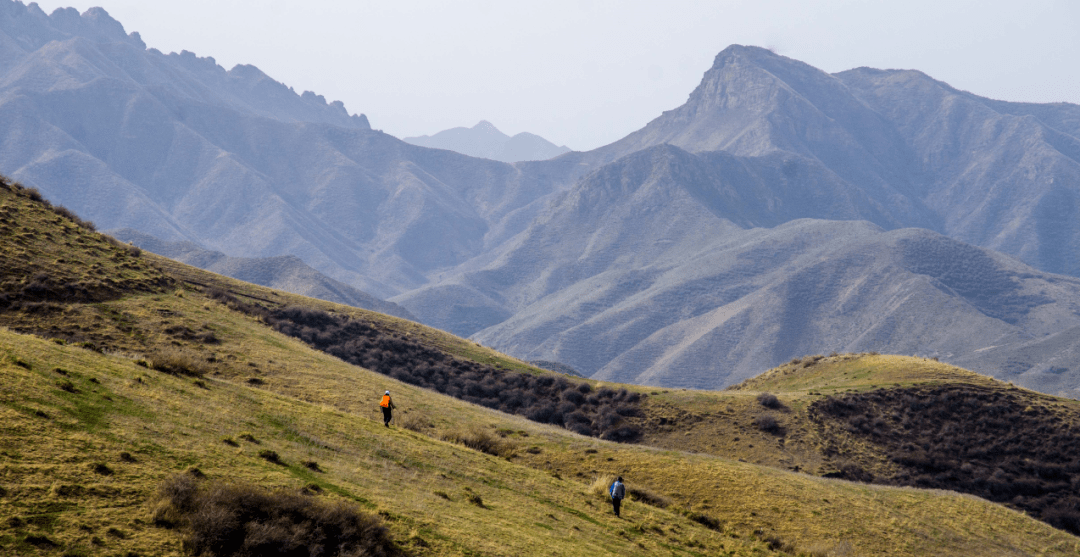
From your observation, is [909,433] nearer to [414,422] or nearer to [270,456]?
[414,422]

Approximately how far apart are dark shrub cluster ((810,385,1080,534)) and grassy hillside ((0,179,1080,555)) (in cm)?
1865

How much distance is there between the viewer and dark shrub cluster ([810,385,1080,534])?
51.0 m

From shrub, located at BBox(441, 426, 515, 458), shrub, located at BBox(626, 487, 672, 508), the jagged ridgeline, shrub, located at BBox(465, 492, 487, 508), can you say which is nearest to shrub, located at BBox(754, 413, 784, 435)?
the jagged ridgeline

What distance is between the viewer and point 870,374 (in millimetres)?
68500

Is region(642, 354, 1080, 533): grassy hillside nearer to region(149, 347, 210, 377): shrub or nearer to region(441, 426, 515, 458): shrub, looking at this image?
region(441, 426, 515, 458): shrub

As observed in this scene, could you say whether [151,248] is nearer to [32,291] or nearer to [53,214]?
[53,214]

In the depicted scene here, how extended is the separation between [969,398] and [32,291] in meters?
69.5

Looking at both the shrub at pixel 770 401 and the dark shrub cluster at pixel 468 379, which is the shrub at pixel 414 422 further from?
the shrub at pixel 770 401

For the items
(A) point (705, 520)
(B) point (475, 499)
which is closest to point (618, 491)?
(A) point (705, 520)

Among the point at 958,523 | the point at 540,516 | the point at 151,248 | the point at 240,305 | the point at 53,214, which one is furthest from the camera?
the point at 151,248

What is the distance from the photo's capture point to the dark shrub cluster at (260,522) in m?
12.1

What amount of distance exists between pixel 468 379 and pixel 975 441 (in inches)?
A: 1668

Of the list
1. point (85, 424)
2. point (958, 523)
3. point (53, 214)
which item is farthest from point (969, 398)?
point (53, 214)

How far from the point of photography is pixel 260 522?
41.8 ft
